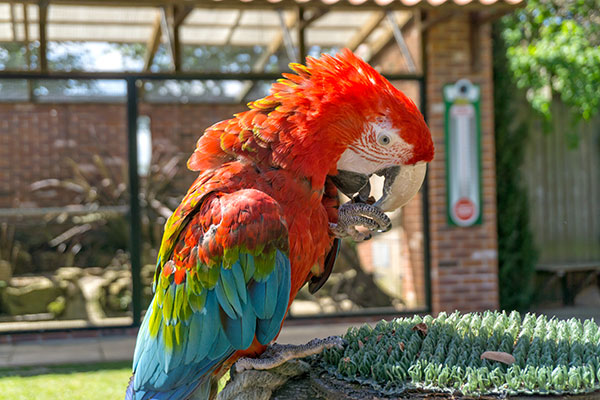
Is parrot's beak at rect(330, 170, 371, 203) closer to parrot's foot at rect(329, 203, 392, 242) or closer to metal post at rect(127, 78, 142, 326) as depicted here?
parrot's foot at rect(329, 203, 392, 242)

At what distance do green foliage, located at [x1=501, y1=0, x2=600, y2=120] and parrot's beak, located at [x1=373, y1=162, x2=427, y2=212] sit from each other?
5.09m

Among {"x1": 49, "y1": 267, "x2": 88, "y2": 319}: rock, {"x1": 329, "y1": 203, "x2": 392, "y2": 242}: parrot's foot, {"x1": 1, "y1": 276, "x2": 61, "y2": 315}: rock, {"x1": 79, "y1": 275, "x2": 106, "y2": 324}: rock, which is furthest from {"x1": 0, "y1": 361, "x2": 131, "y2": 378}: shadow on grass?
{"x1": 329, "y1": 203, "x2": 392, "y2": 242}: parrot's foot

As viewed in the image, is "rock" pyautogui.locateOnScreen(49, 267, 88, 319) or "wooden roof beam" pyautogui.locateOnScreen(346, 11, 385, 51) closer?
"rock" pyautogui.locateOnScreen(49, 267, 88, 319)

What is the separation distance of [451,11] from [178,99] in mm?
2739

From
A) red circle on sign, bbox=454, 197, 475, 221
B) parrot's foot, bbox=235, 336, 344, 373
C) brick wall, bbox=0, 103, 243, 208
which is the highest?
brick wall, bbox=0, 103, 243, 208

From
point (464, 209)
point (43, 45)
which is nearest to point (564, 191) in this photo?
point (464, 209)

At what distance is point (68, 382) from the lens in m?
4.42

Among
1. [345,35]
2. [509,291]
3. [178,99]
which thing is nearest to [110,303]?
[178,99]

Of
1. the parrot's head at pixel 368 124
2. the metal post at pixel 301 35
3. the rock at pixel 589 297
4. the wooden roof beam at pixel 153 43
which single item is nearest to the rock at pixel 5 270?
the wooden roof beam at pixel 153 43

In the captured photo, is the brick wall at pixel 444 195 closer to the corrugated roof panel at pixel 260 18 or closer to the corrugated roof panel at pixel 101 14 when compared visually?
the corrugated roof panel at pixel 260 18

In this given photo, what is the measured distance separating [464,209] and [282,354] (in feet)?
15.1

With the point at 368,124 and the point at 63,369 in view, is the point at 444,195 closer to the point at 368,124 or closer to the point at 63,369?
the point at 63,369

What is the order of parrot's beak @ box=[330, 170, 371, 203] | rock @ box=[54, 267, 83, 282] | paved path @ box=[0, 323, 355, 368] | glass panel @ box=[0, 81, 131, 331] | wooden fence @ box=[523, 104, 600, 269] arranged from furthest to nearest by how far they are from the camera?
wooden fence @ box=[523, 104, 600, 269], rock @ box=[54, 267, 83, 282], glass panel @ box=[0, 81, 131, 331], paved path @ box=[0, 323, 355, 368], parrot's beak @ box=[330, 170, 371, 203]

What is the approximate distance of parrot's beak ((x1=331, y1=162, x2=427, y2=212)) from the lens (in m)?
1.84
